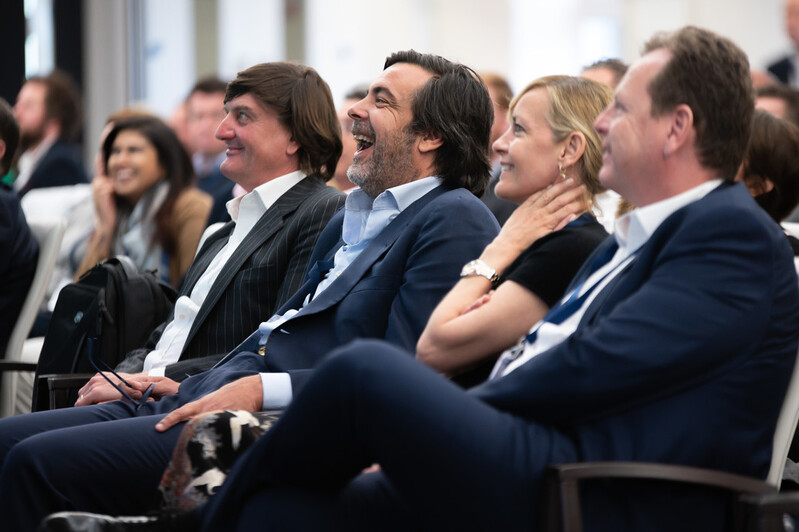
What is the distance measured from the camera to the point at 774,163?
2717 mm

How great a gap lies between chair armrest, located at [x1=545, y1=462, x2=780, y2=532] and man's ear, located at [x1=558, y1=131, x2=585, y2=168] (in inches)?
32.8

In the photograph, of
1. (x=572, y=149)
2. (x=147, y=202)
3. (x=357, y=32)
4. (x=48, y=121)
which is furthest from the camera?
(x=357, y=32)

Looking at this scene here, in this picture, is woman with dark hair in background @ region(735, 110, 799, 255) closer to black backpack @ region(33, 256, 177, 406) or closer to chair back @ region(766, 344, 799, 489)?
chair back @ region(766, 344, 799, 489)

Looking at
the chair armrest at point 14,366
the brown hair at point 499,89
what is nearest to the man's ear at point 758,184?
the brown hair at point 499,89

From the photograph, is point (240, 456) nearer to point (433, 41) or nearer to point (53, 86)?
point (53, 86)

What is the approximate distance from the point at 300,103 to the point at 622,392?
1.68 metres

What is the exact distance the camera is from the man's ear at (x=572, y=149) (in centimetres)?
220

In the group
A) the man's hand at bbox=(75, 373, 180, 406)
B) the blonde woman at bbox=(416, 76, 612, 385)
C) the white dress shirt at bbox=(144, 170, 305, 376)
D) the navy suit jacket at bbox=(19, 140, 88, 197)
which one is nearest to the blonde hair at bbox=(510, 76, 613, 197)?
the blonde woman at bbox=(416, 76, 612, 385)

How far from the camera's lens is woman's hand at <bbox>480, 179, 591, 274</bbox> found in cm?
210

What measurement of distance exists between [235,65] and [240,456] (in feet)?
25.3

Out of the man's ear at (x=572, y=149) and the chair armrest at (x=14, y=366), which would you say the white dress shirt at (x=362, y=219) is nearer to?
the man's ear at (x=572, y=149)

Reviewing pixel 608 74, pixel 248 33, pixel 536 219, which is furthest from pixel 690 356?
pixel 248 33

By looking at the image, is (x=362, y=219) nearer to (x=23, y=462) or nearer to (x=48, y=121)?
(x=23, y=462)

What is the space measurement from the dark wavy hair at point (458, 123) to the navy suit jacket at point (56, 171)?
13.2 ft
